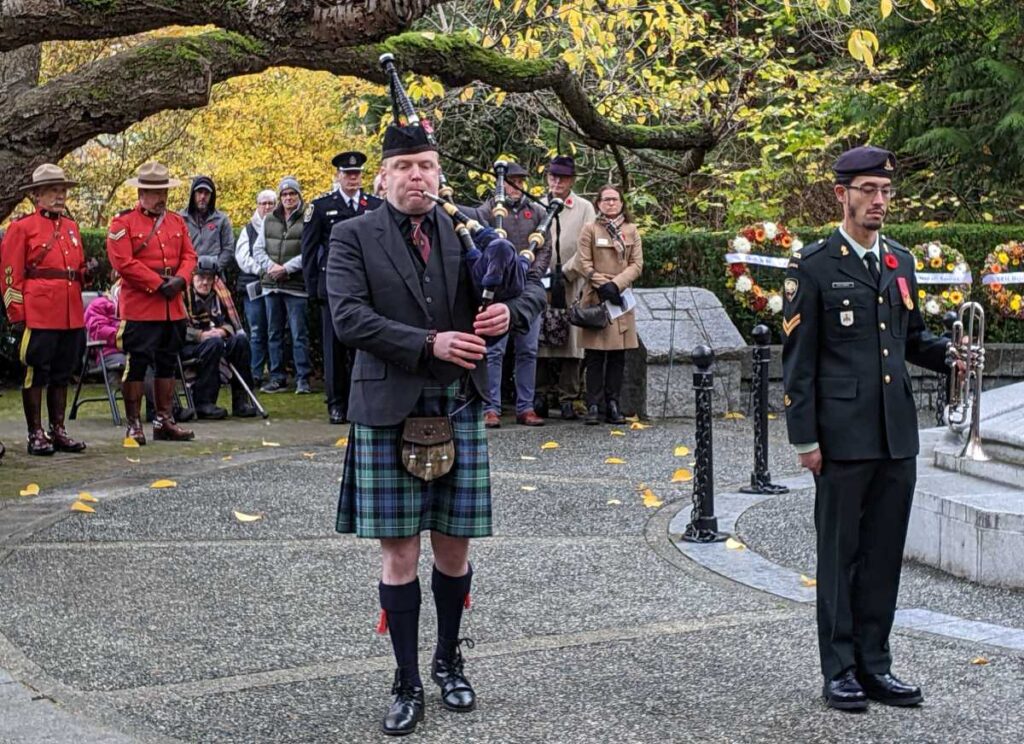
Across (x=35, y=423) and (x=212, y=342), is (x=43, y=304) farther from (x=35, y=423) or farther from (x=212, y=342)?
(x=212, y=342)

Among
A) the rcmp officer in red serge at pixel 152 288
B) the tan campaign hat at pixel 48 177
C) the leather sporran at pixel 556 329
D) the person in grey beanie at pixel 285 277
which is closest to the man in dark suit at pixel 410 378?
the tan campaign hat at pixel 48 177

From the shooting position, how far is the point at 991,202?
1895cm

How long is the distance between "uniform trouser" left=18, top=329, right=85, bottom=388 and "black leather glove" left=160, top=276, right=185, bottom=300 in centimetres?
68

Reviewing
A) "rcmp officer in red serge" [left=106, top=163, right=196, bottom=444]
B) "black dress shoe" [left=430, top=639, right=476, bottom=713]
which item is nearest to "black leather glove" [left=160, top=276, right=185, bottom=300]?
"rcmp officer in red serge" [left=106, top=163, right=196, bottom=444]

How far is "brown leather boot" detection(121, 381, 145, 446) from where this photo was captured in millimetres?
11461

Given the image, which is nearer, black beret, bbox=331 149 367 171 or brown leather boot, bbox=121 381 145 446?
brown leather boot, bbox=121 381 145 446

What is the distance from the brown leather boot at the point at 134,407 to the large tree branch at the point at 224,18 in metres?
4.00

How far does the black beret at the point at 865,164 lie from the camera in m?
5.33

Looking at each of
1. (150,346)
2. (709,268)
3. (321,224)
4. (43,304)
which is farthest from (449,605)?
(709,268)

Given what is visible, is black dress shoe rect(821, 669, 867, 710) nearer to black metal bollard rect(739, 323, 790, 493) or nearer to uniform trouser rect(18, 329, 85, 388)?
black metal bollard rect(739, 323, 790, 493)

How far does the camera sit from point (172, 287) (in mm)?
11266

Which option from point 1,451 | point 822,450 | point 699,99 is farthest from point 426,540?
point 699,99

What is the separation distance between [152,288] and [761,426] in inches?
183

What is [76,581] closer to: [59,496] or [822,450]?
[59,496]
